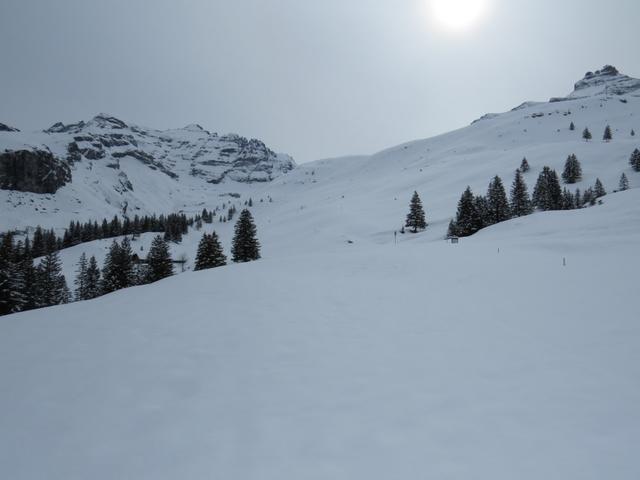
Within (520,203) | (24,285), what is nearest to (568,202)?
(520,203)

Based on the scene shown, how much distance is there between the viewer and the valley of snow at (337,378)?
454 centimetres

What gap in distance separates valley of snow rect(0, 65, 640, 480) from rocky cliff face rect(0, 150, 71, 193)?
160919 mm

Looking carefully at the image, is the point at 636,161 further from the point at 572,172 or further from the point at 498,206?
the point at 498,206

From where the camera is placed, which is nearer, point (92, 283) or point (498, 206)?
point (92, 283)

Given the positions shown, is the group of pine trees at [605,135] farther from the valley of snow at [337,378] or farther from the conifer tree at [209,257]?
the conifer tree at [209,257]

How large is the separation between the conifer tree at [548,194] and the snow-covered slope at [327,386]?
158 ft

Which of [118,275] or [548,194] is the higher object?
[548,194]

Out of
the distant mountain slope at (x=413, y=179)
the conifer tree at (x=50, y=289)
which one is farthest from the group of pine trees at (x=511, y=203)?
the conifer tree at (x=50, y=289)

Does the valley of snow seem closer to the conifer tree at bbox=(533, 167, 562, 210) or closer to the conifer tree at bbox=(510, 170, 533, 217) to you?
the conifer tree at bbox=(510, 170, 533, 217)

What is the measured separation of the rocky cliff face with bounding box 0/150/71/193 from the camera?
125 metres

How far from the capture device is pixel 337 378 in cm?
677

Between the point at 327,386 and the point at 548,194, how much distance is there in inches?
2455

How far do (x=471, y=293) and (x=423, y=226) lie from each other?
42212 mm

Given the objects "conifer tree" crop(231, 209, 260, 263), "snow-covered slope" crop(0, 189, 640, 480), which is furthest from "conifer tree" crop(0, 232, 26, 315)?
"snow-covered slope" crop(0, 189, 640, 480)
